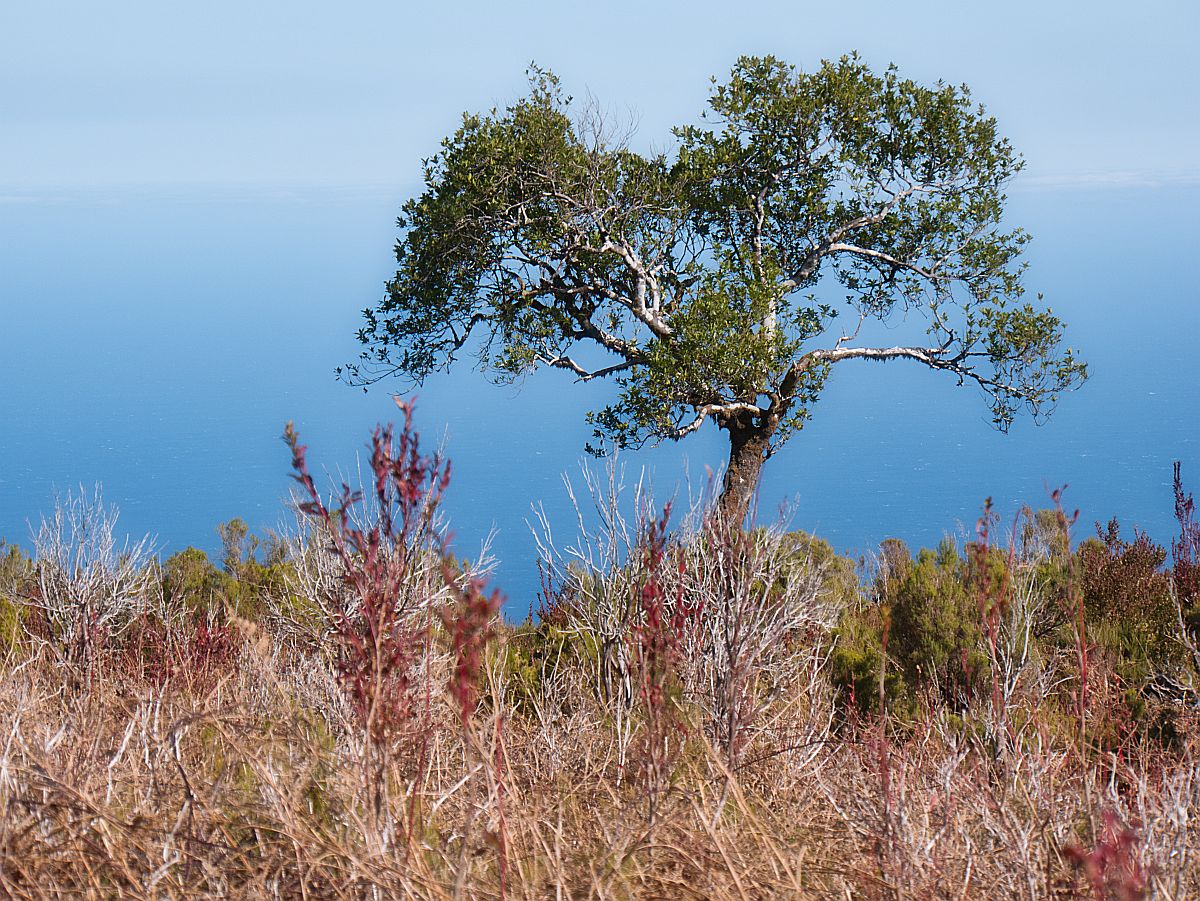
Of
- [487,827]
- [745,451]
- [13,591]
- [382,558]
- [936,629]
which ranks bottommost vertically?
[487,827]

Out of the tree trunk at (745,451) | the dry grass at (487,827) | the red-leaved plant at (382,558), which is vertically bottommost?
the dry grass at (487,827)

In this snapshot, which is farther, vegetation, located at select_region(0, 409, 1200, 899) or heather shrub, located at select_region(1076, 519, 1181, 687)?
heather shrub, located at select_region(1076, 519, 1181, 687)

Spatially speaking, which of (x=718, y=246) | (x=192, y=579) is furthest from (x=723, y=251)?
(x=192, y=579)

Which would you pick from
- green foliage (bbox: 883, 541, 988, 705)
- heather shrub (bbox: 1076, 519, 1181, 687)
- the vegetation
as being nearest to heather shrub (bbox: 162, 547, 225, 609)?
green foliage (bbox: 883, 541, 988, 705)

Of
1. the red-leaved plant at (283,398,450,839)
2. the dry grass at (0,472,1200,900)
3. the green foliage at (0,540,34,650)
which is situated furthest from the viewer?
the green foliage at (0,540,34,650)

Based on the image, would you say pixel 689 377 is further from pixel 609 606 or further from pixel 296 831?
pixel 296 831

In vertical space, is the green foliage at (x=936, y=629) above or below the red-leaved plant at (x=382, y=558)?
above

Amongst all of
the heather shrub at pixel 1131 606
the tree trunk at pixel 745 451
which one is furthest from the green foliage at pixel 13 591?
the heather shrub at pixel 1131 606

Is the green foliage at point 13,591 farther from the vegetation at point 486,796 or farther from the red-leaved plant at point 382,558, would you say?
the red-leaved plant at point 382,558

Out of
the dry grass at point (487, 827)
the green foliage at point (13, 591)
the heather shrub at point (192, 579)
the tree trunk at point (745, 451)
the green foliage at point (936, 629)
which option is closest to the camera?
the dry grass at point (487, 827)

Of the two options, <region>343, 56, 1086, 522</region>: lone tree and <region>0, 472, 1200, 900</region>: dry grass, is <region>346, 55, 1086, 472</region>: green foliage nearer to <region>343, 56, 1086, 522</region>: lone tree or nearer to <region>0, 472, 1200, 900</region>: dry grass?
<region>343, 56, 1086, 522</region>: lone tree

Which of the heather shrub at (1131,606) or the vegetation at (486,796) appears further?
the heather shrub at (1131,606)

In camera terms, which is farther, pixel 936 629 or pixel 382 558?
pixel 936 629

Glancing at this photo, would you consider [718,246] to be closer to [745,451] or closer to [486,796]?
[745,451]
